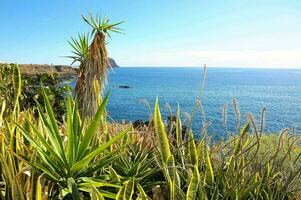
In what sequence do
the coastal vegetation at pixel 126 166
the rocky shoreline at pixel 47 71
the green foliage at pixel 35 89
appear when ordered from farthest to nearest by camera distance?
the rocky shoreline at pixel 47 71 < the green foliage at pixel 35 89 < the coastal vegetation at pixel 126 166

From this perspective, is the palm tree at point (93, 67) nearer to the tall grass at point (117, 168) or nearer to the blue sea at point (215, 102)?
the blue sea at point (215, 102)

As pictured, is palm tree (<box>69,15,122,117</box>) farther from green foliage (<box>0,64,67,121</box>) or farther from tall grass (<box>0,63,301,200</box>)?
tall grass (<box>0,63,301,200</box>)

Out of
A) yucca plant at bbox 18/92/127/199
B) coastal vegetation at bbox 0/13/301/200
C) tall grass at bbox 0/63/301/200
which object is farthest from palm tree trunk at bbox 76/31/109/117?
yucca plant at bbox 18/92/127/199

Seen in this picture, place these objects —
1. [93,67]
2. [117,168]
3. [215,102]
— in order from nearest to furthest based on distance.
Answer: [117,168]
[93,67]
[215,102]

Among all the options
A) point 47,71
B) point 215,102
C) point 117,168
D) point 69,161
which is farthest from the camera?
point 215,102

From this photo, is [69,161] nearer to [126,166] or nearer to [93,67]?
[126,166]

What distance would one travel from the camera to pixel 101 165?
2.12 m

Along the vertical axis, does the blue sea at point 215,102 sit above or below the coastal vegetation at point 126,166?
below

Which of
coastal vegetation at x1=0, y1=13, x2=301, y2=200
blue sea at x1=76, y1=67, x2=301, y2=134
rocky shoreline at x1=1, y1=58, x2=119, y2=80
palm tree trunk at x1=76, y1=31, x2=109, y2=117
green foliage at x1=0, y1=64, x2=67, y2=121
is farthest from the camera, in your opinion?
rocky shoreline at x1=1, y1=58, x2=119, y2=80

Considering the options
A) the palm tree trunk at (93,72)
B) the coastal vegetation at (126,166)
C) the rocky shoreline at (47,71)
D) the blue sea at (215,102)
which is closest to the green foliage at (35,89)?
the rocky shoreline at (47,71)

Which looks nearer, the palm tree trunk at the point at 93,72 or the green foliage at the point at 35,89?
the green foliage at the point at 35,89

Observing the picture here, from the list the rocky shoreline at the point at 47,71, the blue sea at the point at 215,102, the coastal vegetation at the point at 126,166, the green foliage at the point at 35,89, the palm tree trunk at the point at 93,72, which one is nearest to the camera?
the coastal vegetation at the point at 126,166

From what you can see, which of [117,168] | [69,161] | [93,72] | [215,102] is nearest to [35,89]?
[93,72]

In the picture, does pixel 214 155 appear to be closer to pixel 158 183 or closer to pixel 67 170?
pixel 158 183
